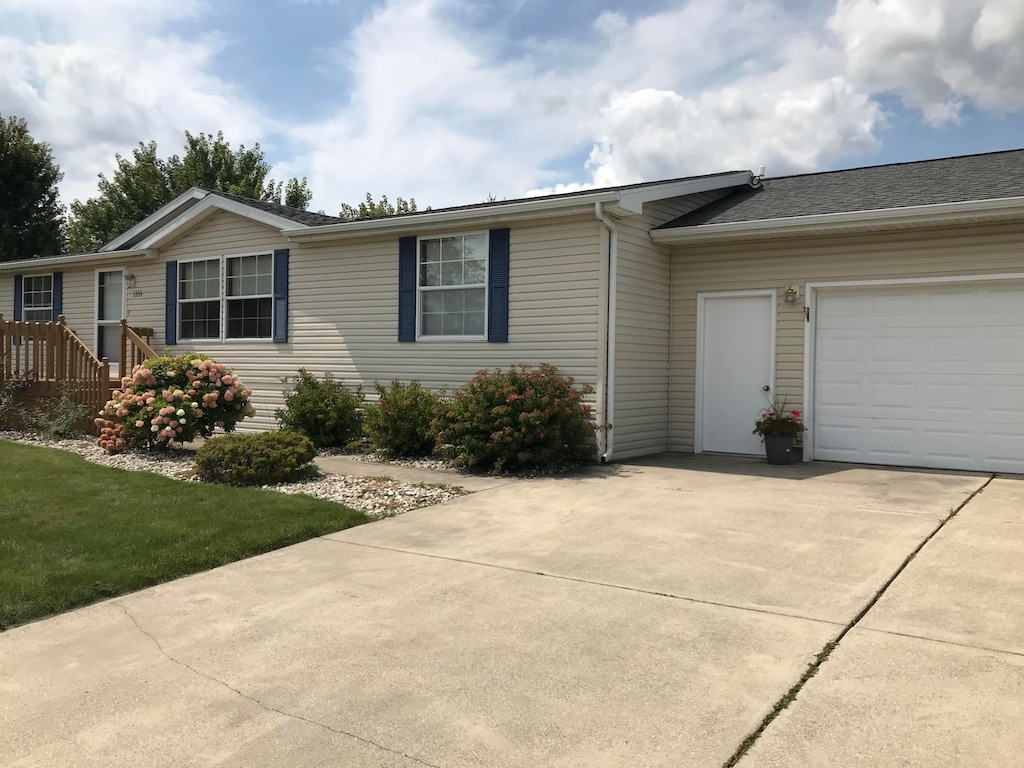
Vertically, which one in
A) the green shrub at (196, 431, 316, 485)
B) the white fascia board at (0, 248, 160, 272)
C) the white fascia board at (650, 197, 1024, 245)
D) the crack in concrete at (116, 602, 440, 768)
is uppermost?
the white fascia board at (0, 248, 160, 272)

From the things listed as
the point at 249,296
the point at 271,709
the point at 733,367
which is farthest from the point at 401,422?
the point at 271,709

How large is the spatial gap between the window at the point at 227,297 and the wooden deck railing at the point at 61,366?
77.6 inches

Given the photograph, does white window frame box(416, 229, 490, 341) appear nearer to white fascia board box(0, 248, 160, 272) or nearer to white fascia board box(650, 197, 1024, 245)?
white fascia board box(650, 197, 1024, 245)

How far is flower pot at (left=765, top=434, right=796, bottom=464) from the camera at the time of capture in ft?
30.6

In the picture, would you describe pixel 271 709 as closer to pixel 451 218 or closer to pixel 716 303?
pixel 451 218

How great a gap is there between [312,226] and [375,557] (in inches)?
297

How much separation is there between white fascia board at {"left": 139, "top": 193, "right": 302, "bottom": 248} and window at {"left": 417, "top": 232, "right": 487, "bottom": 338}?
7.98 ft

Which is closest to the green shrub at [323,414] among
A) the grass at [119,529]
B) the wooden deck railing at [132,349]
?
the wooden deck railing at [132,349]

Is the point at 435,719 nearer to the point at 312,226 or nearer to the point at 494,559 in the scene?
the point at 494,559

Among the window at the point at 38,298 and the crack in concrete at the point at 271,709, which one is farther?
the window at the point at 38,298

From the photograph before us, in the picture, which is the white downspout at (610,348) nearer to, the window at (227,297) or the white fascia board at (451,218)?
the white fascia board at (451,218)

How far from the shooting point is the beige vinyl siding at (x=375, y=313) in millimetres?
9508

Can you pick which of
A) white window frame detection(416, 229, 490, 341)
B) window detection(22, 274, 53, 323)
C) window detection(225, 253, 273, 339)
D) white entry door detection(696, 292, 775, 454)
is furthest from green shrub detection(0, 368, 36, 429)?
white entry door detection(696, 292, 775, 454)

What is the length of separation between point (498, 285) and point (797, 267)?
3655 mm
